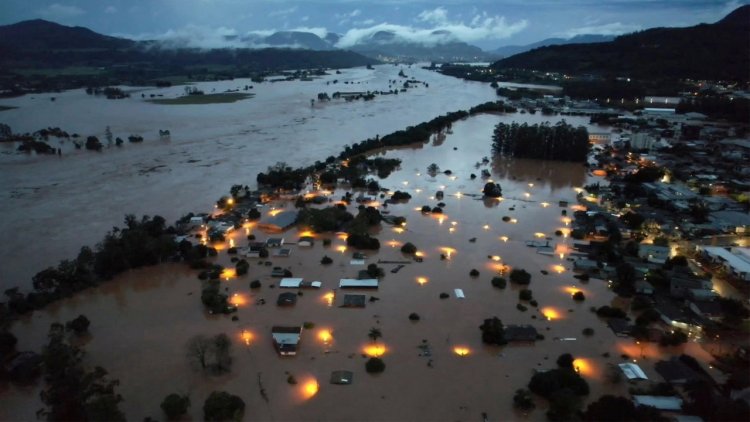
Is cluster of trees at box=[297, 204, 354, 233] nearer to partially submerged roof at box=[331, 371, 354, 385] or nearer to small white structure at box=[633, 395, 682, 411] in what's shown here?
partially submerged roof at box=[331, 371, 354, 385]

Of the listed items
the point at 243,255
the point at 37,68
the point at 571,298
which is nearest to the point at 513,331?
the point at 571,298

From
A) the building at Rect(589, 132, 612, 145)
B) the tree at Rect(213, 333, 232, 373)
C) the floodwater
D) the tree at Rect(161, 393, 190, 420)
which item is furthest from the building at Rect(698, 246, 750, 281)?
the building at Rect(589, 132, 612, 145)

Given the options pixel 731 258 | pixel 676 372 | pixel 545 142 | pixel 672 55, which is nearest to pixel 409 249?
pixel 676 372

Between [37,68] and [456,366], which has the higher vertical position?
[37,68]

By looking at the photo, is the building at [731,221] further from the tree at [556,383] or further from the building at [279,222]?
the building at [279,222]

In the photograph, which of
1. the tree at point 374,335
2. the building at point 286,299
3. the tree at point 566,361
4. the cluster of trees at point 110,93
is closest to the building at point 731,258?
the tree at point 566,361

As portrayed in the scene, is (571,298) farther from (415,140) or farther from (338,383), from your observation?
(415,140)
